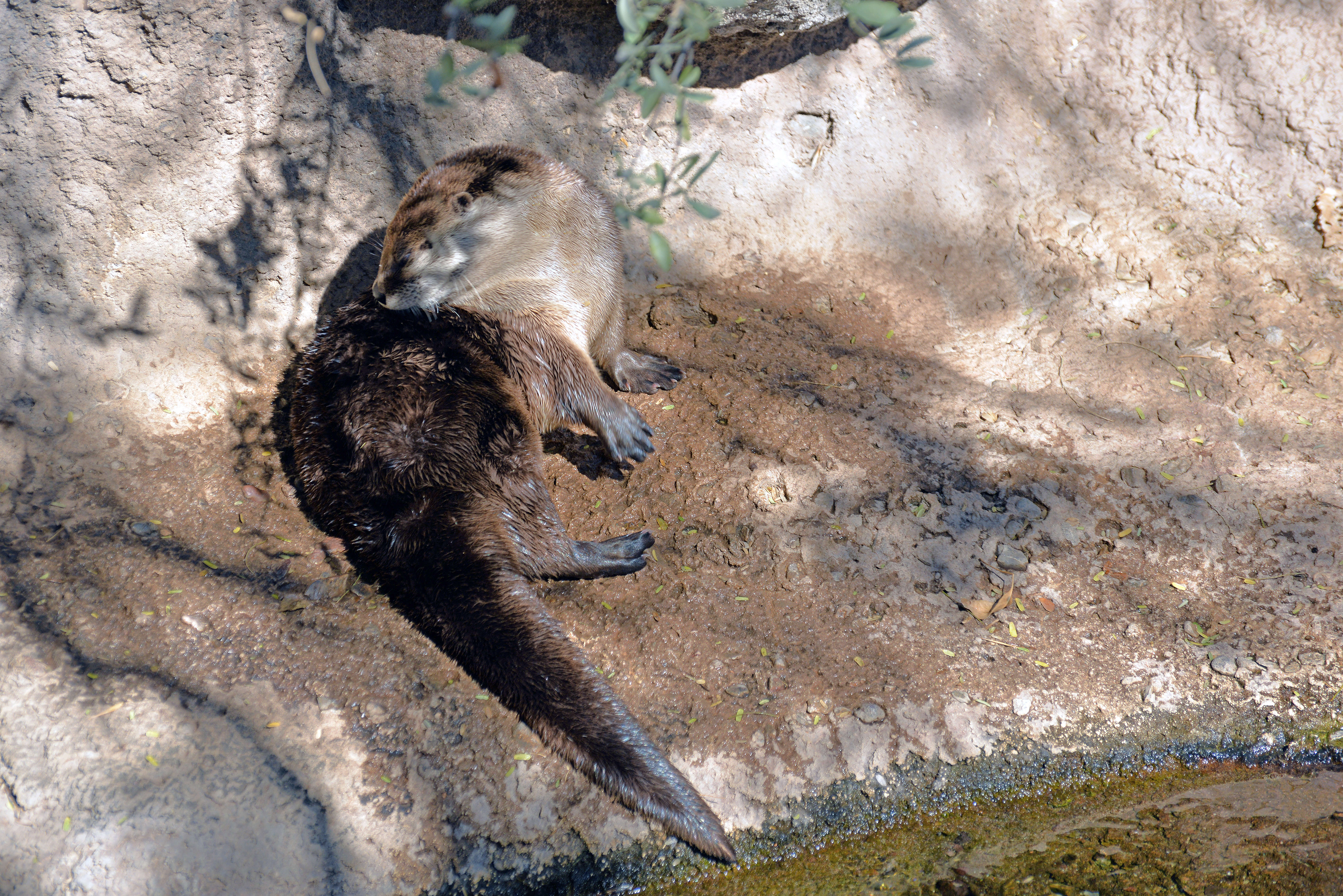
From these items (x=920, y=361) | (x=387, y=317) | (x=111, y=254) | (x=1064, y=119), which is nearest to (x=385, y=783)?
(x=387, y=317)

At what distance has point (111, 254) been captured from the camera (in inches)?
97.7

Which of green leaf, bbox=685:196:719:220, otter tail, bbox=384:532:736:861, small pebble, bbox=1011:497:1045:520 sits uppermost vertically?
green leaf, bbox=685:196:719:220

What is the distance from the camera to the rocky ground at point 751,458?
1748 millimetres

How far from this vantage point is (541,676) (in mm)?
1773

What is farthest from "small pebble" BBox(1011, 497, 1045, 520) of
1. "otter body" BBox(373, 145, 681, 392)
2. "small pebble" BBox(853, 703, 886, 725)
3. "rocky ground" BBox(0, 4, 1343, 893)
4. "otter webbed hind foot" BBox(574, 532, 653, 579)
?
"otter body" BBox(373, 145, 681, 392)

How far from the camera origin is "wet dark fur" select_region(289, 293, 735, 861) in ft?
5.71

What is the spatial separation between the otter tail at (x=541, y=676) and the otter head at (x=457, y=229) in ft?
2.63

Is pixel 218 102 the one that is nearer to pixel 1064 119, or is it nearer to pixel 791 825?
pixel 791 825

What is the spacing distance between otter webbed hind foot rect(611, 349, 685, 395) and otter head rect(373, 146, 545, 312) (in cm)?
49

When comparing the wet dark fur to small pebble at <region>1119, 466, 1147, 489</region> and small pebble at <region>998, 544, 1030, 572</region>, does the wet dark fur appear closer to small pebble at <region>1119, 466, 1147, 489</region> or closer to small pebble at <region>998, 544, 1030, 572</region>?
small pebble at <region>998, 544, 1030, 572</region>

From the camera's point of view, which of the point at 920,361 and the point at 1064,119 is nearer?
the point at 920,361

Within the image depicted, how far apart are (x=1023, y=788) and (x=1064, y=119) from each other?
2.65 m

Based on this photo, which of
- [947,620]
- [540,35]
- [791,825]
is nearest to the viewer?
[791,825]

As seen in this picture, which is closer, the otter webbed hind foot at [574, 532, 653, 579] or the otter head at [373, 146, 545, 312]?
the otter webbed hind foot at [574, 532, 653, 579]
